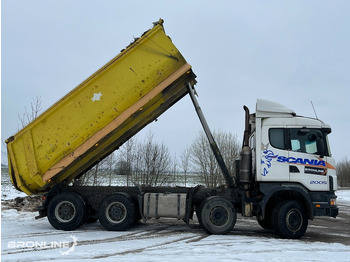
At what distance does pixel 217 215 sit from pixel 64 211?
169 inches

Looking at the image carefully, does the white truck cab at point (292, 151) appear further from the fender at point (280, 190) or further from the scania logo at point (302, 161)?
the fender at point (280, 190)

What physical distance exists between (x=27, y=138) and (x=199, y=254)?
5.30 meters

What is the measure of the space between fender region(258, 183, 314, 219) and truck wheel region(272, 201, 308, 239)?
218 millimetres

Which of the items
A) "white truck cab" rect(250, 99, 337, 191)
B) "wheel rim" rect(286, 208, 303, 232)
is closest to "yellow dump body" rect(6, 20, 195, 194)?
"white truck cab" rect(250, 99, 337, 191)

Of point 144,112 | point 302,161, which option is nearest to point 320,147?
point 302,161

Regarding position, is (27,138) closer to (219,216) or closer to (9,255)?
(9,255)

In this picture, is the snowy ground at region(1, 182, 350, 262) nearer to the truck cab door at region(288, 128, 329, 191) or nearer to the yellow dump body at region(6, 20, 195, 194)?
the truck cab door at region(288, 128, 329, 191)

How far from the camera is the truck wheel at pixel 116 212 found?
314 inches

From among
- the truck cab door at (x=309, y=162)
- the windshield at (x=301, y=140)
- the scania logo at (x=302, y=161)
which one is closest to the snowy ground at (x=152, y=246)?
the truck cab door at (x=309, y=162)

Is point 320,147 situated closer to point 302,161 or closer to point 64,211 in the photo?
point 302,161

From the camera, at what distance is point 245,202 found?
7828 millimetres

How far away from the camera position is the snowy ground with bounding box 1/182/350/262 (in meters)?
5.32

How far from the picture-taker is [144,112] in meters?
8.00

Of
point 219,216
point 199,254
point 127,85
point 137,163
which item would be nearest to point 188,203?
point 219,216
